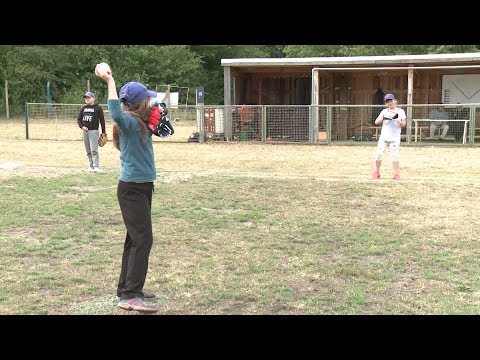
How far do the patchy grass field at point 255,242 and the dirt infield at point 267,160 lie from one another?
0.22m

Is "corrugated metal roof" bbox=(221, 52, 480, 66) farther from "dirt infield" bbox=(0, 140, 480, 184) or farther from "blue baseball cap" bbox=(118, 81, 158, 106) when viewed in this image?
"blue baseball cap" bbox=(118, 81, 158, 106)

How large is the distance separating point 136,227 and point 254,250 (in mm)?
2041

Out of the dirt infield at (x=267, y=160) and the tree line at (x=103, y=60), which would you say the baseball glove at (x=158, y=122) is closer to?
the dirt infield at (x=267, y=160)

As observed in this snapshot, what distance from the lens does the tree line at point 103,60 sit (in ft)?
123

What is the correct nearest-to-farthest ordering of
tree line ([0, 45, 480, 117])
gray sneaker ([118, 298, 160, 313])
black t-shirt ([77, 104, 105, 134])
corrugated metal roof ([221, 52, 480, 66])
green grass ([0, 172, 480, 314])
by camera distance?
gray sneaker ([118, 298, 160, 313]), green grass ([0, 172, 480, 314]), black t-shirt ([77, 104, 105, 134]), corrugated metal roof ([221, 52, 480, 66]), tree line ([0, 45, 480, 117])

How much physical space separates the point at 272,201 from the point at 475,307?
4602mm

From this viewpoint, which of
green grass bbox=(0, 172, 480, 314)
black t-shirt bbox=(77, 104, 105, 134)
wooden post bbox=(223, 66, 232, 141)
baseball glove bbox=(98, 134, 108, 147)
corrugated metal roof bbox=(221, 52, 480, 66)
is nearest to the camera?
green grass bbox=(0, 172, 480, 314)

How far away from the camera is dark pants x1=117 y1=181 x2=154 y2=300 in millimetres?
4176

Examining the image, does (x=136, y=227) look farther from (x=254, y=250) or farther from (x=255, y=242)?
(x=255, y=242)

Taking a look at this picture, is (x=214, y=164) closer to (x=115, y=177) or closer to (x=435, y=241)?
(x=115, y=177)

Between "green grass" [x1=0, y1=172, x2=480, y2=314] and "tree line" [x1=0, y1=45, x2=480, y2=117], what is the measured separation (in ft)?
87.1

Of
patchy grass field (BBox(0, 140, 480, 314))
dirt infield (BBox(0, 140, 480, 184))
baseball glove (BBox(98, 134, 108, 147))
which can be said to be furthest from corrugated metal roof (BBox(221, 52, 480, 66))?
baseball glove (BBox(98, 134, 108, 147))

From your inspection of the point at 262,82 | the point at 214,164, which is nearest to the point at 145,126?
the point at 214,164

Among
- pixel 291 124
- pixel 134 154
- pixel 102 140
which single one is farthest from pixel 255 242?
pixel 291 124
